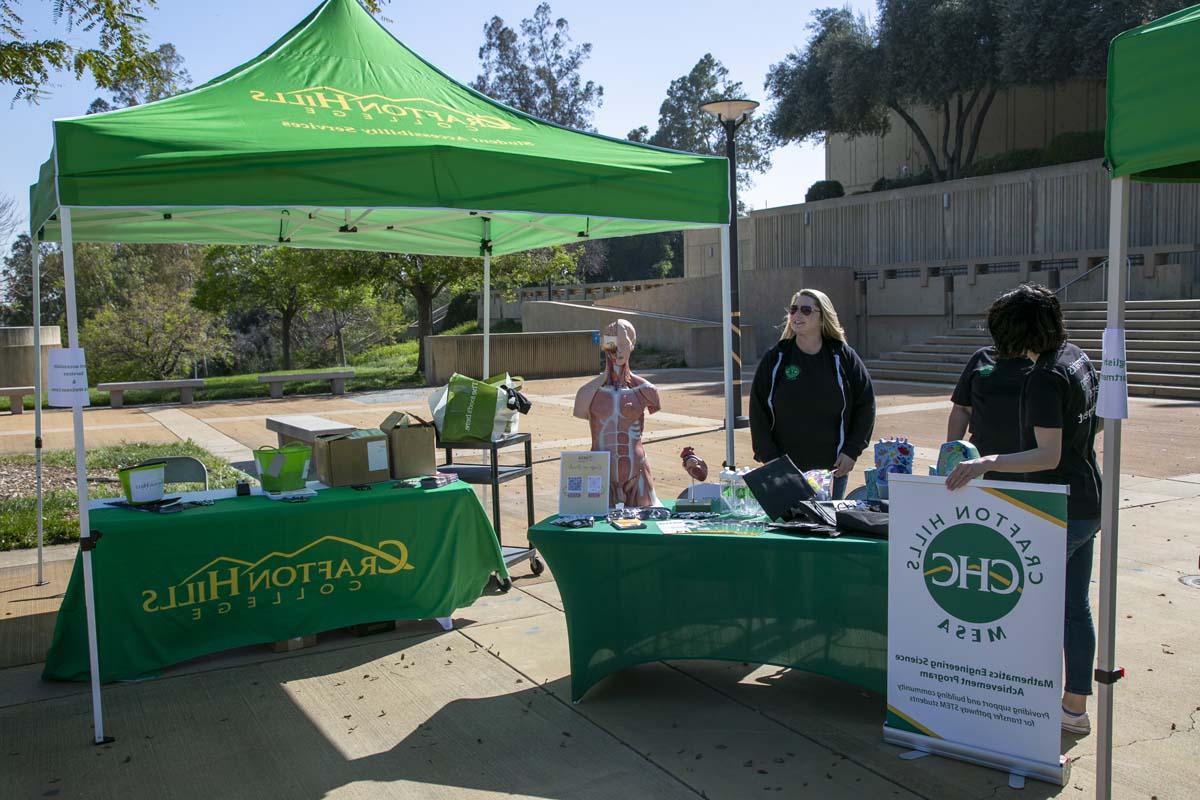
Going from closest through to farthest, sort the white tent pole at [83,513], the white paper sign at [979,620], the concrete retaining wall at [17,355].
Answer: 1. the white paper sign at [979,620]
2. the white tent pole at [83,513]
3. the concrete retaining wall at [17,355]

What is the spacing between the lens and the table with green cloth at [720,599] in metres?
3.93

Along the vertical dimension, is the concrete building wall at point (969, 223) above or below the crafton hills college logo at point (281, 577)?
above

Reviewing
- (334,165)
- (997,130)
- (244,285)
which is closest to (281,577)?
(334,165)

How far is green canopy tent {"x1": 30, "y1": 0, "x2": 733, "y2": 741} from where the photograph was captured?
4375 mm

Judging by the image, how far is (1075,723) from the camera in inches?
156

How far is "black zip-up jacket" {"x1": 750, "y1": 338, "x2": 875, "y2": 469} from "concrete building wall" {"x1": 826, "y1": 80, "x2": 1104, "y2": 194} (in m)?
29.0

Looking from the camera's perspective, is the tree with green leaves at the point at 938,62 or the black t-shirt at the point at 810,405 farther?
the tree with green leaves at the point at 938,62

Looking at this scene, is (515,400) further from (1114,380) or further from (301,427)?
(301,427)

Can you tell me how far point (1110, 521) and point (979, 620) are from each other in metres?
0.62

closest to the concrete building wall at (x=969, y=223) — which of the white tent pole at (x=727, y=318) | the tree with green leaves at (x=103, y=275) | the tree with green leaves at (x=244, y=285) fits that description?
the tree with green leaves at (x=244, y=285)

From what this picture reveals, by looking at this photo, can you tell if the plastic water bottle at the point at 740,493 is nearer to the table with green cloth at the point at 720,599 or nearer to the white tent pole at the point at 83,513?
the table with green cloth at the point at 720,599

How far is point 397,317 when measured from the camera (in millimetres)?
35125

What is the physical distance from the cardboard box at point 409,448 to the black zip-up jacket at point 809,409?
194 centimetres

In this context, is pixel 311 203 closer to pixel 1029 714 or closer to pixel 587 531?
pixel 587 531
